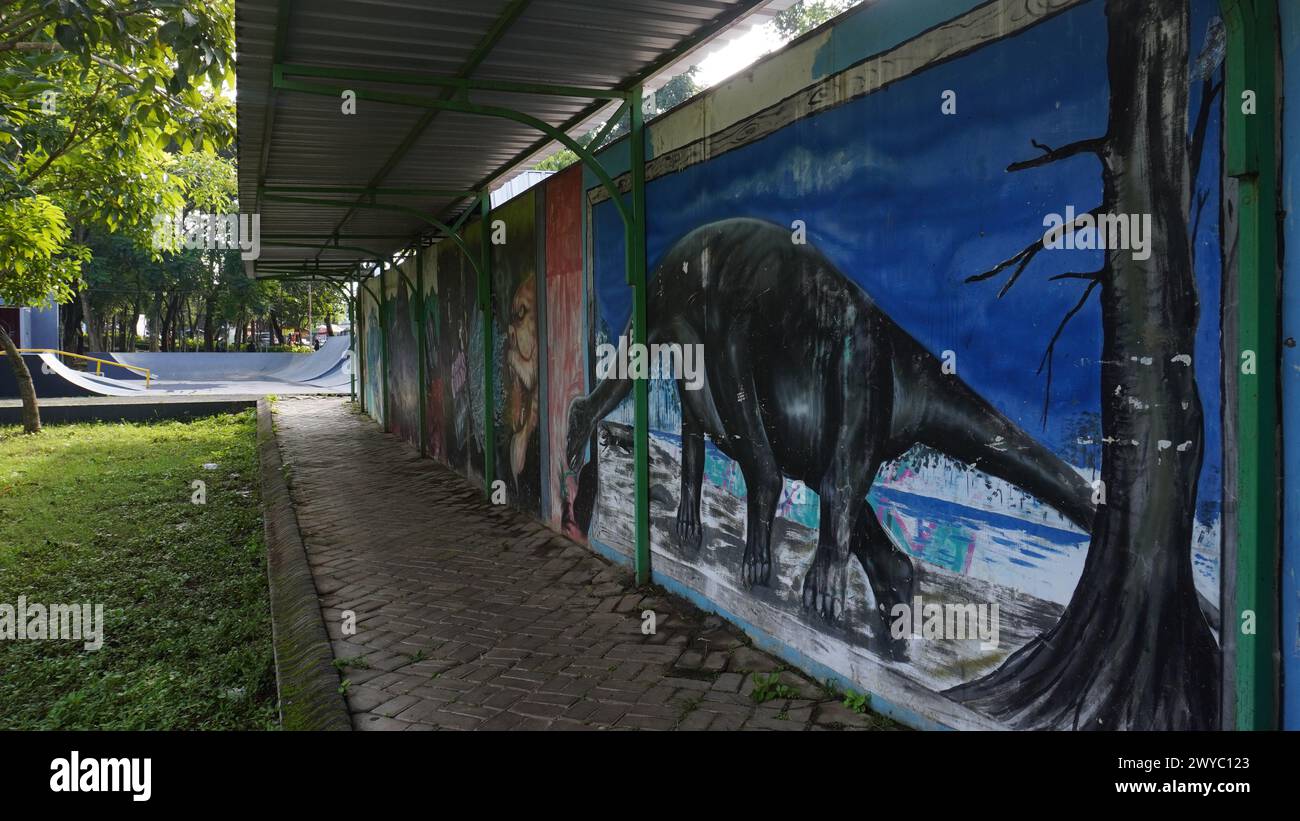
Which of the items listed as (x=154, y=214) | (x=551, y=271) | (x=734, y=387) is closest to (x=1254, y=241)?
(x=734, y=387)

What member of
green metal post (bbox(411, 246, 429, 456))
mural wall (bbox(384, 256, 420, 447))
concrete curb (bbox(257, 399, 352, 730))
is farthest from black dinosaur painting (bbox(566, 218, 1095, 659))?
mural wall (bbox(384, 256, 420, 447))

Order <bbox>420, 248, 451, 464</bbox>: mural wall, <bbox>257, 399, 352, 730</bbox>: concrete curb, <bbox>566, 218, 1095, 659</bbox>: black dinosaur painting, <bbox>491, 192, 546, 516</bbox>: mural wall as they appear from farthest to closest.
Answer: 1. <bbox>420, 248, 451, 464</bbox>: mural wall
2. <bbox>491, 192, 546, 516</bbox>: mural wall
3. <bbox>257, 399, 352, 730</bbox>: concrete curb
4. <bbox>566, 218, 1095, 659</bbox>: black dinosaur painting

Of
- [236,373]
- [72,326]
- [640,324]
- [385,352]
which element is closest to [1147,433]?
[640,324]

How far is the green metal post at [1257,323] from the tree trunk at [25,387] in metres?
18.4

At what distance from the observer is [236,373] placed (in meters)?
36.3

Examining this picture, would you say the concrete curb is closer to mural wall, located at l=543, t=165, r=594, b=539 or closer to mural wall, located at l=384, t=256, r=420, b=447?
mural wall, located at l=543, t=165, r=594, b=539

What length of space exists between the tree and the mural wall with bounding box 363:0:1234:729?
3562 millimetres

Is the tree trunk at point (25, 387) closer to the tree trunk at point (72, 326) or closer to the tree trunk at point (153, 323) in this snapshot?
the tree trunk at point (72, 326)

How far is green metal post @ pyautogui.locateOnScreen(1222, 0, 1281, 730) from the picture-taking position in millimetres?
2432

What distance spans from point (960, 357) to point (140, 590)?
6076 mm

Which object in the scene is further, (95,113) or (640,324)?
(95,113)

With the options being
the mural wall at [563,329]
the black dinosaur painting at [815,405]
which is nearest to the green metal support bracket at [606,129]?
the mural wall at [563,329]

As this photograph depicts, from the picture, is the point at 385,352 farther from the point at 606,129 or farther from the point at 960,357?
the point at 960,357

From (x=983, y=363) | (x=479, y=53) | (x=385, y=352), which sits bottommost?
(x=983, y=363)
